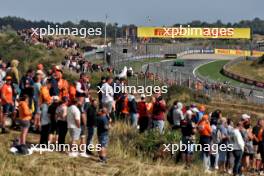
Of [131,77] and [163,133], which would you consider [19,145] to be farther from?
[131,77]

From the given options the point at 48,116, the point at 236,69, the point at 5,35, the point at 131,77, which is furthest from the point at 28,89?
the point at 236,69

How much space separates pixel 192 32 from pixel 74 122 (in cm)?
11113

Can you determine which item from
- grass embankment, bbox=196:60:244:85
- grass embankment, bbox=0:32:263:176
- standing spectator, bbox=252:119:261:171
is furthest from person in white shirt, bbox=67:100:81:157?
grass embankment, bbox=196:60:244:85

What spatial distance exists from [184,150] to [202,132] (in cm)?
68

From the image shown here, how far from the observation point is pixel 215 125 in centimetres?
1606

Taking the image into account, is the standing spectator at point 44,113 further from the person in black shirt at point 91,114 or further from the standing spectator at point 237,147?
the standing spectator at point 237,147

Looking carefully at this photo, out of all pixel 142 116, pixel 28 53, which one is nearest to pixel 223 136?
pixel 142 116

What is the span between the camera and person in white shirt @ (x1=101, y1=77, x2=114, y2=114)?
1680cm

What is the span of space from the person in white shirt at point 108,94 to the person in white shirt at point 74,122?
3.03 metres

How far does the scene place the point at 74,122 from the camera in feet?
45.4

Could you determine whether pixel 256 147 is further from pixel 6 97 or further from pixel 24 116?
pixel 6 97

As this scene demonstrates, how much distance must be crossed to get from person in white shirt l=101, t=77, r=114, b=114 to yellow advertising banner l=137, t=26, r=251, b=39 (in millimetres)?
102794

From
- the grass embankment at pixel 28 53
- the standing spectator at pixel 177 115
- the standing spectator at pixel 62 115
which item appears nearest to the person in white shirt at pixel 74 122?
the standing spectator at pixel 62 115

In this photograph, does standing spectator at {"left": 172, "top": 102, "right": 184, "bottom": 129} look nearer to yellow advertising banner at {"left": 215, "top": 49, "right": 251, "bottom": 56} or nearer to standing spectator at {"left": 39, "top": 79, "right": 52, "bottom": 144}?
standing spectator at {"left": 39, "top": 79, "right": 52, "bottom": 144}
